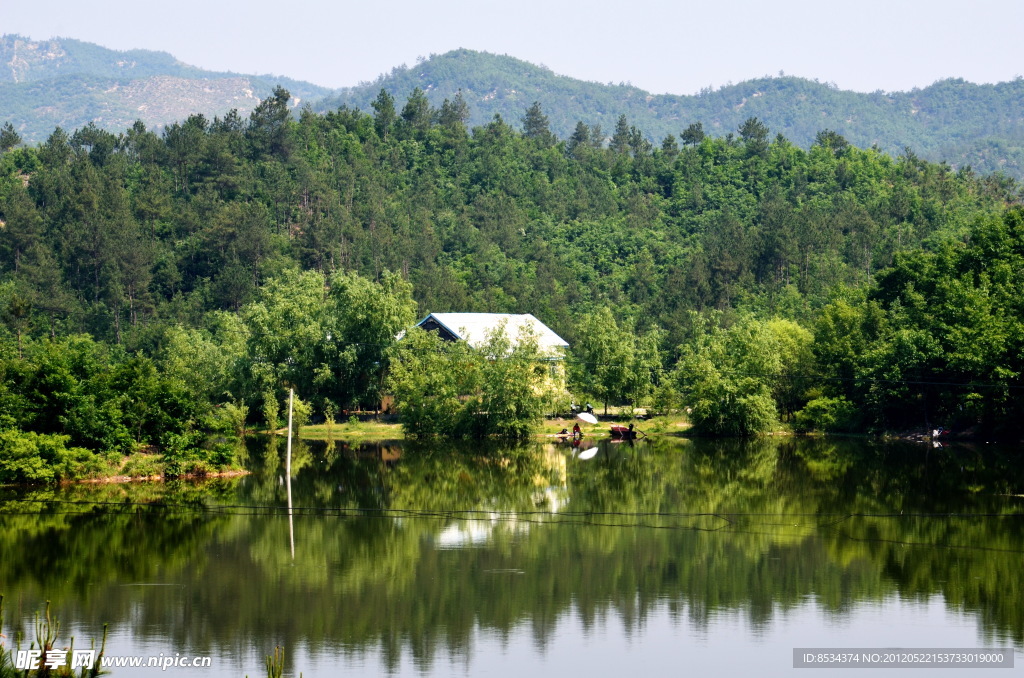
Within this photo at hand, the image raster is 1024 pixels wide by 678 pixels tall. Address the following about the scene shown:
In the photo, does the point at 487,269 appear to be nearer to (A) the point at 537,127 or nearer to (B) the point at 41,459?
(A) the point at 537,127

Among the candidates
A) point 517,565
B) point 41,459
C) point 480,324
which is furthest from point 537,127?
point 517,565

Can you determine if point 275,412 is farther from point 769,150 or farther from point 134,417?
point 769,150

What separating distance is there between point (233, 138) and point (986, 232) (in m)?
70.8

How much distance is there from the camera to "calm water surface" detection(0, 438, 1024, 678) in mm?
21938

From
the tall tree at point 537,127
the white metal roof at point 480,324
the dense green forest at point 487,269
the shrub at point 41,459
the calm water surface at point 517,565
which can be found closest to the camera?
the calm water surface at point 517,565

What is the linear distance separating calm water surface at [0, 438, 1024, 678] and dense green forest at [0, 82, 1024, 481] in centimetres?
863

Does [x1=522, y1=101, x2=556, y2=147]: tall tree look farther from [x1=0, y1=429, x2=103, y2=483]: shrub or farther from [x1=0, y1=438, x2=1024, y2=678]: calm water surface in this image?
[x1=0, y1=429, x2=103, y2=483]: shrub

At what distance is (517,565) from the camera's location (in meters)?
27.4

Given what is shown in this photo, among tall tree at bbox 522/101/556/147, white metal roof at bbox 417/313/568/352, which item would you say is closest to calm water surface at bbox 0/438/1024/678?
white metal roof at bbox 417/313/568/352

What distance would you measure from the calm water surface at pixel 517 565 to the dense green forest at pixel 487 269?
28.3ft

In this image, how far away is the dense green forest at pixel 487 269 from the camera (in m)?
57.2

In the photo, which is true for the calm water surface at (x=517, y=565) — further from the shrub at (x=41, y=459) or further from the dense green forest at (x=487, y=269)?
the dense green forest at (x=487, y=269)

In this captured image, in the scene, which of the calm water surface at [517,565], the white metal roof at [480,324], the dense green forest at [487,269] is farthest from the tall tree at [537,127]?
the calm water surface at [517,565]

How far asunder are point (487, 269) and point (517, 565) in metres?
75.1
